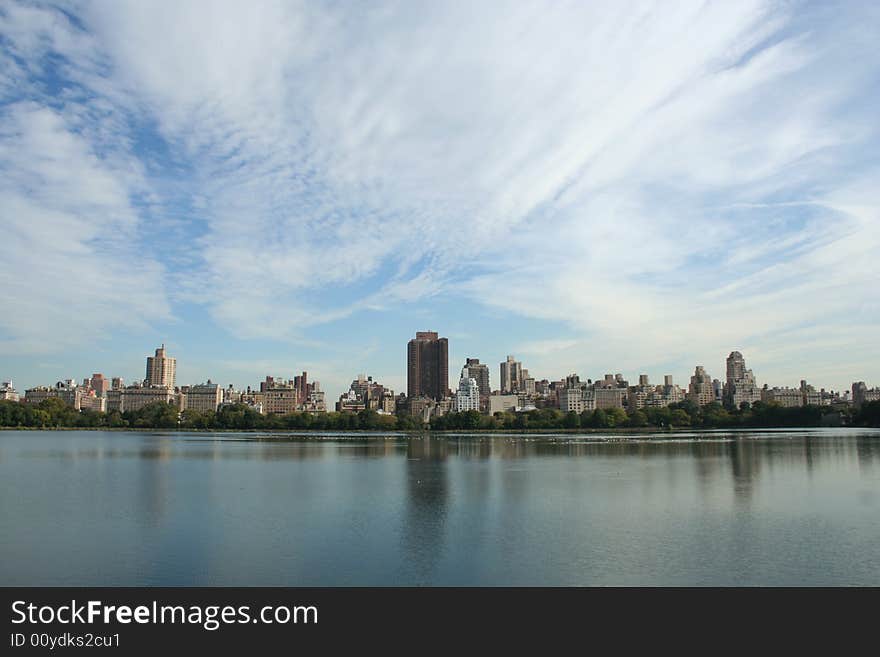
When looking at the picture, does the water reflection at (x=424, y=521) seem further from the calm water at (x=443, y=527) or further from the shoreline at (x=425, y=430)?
the shoreline at (x=425, y=430)

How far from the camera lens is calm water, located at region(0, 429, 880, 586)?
61.5ft

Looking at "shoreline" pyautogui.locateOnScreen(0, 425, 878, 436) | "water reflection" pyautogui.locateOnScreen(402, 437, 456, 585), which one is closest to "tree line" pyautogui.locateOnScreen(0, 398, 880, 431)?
"shoreline" pyautogui.locateOnScreen(0, 425, 878, 436)

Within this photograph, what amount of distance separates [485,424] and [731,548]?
132985 mm

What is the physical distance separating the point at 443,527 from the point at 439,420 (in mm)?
129040

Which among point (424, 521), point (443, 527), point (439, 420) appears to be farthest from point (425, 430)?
point (443, 527)

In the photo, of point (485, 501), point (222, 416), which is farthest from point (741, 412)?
point (485, 501)

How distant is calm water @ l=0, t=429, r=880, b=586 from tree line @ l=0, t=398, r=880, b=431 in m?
100
